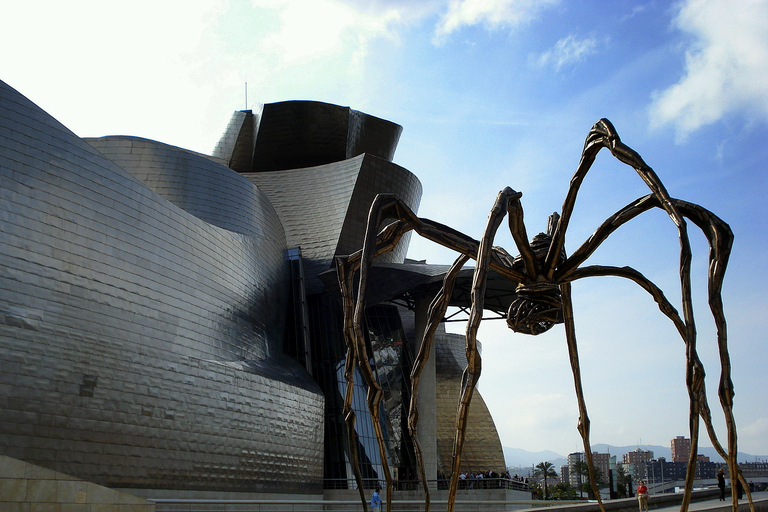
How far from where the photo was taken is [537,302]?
8281 millimetres

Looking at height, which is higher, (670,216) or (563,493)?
(670,216)

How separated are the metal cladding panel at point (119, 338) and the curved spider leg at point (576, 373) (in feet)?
46.5

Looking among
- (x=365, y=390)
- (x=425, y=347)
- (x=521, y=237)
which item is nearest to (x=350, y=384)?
(x=425, y=347)

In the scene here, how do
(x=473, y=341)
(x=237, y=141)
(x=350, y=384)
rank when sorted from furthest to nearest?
1. (x=237, y=141)
2. (x=350, y=384)
3. (x=473, y=341)

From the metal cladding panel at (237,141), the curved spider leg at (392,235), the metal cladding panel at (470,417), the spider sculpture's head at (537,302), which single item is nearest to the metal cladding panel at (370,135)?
the metal cladding panel at (237,141)

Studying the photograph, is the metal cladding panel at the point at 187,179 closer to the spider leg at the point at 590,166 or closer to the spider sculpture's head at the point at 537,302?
the spider sculpture's head at the point at 537,302

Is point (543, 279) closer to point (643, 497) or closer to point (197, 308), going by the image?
point (643, 497)

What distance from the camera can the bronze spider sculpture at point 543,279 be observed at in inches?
226

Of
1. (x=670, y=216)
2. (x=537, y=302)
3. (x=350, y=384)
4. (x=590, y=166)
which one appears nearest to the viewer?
(x=670, y=216)

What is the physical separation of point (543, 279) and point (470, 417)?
34377mm

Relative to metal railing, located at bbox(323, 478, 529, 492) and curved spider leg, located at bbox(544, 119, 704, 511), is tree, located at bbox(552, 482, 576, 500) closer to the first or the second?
metal railing, located at bbox(323, 478, 529, 492)

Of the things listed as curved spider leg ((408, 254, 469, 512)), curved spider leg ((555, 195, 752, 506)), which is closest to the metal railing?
curved spider leg ((408, 254, 469, 512))

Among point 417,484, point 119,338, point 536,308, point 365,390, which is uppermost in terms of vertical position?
point 119,338

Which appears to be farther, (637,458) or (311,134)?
(637,458)
